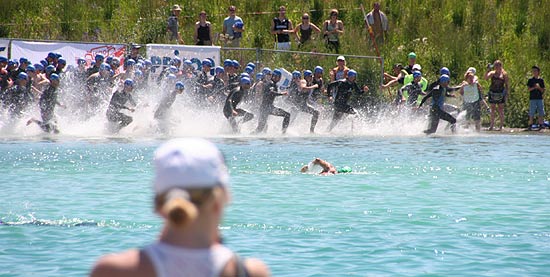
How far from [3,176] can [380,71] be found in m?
14.0

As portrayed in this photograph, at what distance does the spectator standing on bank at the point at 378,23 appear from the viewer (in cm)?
2950

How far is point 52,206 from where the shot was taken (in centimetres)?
1238

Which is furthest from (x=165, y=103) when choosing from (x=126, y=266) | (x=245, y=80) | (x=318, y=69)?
(x=126, y=266)

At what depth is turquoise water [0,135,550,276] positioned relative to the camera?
9164 millimetres

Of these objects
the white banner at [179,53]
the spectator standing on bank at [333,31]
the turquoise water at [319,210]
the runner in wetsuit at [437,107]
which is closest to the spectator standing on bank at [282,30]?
the spectator standing on bank at [333,31]

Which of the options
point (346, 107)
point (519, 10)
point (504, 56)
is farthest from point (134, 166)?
point (519, 10)

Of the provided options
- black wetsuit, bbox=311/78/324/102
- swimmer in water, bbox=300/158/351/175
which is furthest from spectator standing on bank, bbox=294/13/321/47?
swimmer in water, bbox=300/158/351/175

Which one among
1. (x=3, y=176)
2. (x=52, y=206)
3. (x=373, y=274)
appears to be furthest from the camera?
(x=3, y=176)

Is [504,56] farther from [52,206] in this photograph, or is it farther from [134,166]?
[52,206]

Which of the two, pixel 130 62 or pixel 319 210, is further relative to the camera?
pixel 130 62

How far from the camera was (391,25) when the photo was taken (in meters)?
31.9

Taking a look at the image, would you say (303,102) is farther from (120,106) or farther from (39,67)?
(39,67)

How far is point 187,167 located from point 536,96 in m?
23.9

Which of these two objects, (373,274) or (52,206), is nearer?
(373,274)
